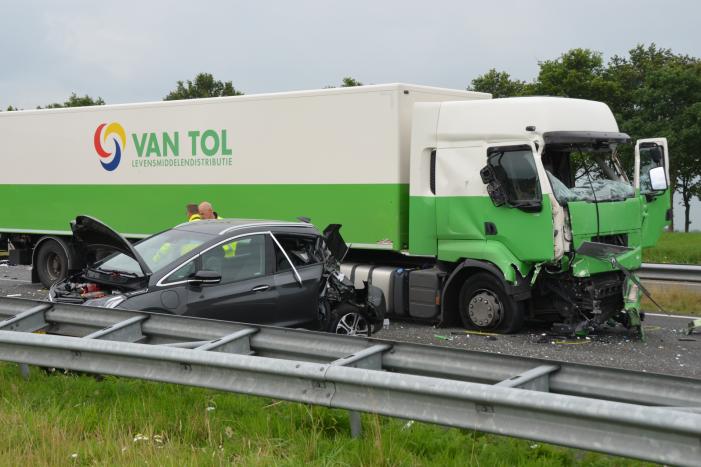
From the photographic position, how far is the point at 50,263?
17359mm

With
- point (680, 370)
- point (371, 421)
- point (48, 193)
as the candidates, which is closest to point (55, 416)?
point (371, 421)

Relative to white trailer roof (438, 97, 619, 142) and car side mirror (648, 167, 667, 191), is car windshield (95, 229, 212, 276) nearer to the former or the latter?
white trailer roof (438, 97, 619, 142)

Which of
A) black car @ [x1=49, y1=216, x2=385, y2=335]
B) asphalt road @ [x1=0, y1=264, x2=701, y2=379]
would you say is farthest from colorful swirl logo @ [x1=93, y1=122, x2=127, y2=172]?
black car @ [x1=49, y1=216, x2=385, y2=335]

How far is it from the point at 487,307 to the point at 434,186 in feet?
6.03

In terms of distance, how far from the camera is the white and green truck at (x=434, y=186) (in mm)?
11766

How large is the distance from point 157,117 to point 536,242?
753 cm

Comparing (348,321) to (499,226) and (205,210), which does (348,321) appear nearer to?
(499,226)

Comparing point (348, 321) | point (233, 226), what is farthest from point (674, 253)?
point (233, 226)

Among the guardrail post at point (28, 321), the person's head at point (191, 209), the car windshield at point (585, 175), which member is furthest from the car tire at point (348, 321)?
the person's head at point (191, 209)

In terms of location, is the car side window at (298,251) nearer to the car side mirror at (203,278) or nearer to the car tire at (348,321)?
the car tire at (348,321)

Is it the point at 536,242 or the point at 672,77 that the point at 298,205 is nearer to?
the point at 536,242

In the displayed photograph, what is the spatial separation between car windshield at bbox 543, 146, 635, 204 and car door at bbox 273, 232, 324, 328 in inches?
132

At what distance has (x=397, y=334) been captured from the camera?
12.4m

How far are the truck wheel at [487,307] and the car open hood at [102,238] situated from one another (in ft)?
15.9
